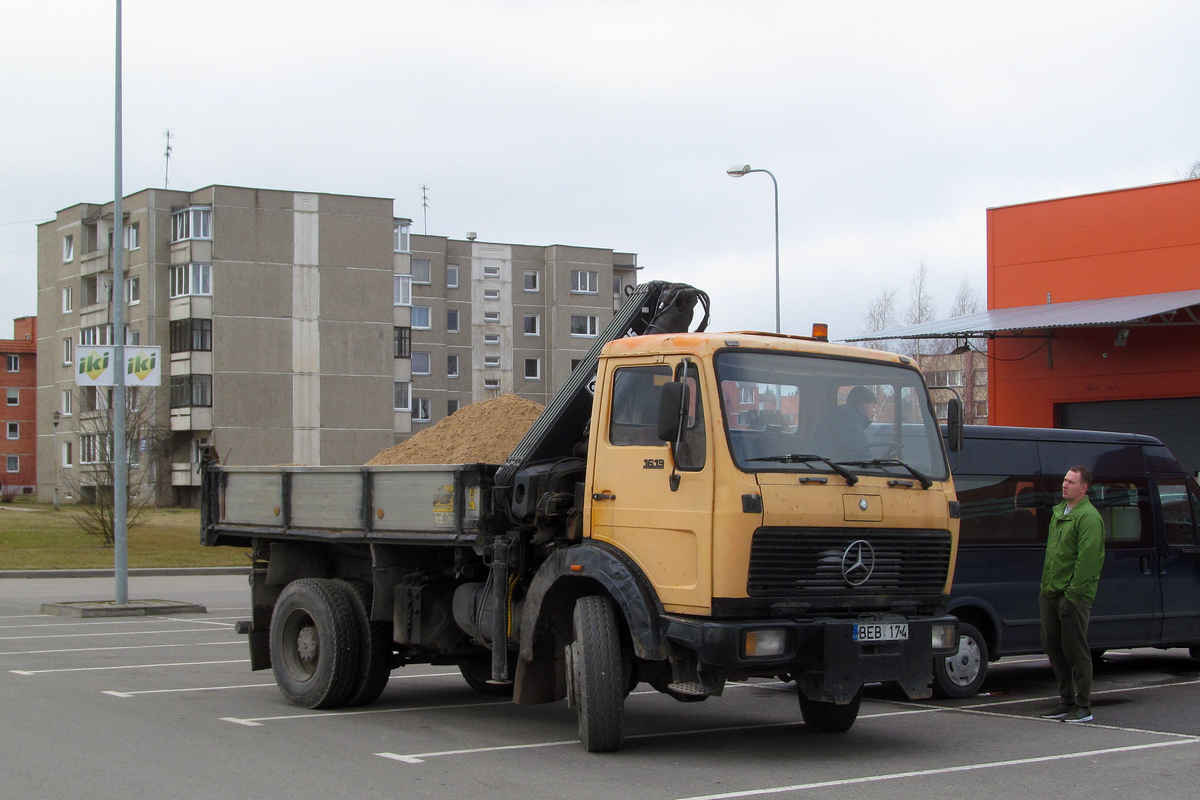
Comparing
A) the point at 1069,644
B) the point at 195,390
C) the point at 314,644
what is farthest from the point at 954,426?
the point at 195,390

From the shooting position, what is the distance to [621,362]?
325 inches

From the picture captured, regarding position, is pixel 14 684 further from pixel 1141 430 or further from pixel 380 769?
pixel 1141 430

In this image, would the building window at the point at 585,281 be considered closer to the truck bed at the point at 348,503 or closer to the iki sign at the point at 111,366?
the iki sign at the point at 111,366

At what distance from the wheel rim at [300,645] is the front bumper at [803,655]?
3615mm

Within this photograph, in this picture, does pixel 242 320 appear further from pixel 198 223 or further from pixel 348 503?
pixel 348 503

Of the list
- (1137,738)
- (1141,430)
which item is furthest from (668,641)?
(1141,430)

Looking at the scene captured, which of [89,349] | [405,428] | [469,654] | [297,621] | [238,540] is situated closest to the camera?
[469,654]

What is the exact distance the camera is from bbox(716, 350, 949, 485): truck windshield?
7.65 meters

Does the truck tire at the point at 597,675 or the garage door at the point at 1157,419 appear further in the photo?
the garage door at the point at 1157,419

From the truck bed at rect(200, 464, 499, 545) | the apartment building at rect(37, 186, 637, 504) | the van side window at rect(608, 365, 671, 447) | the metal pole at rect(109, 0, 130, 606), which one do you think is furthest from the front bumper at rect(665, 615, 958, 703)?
the apartment building at rect(37, 186, 637, 504)

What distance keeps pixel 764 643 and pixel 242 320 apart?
55.2m

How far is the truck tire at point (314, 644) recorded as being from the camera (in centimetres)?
962

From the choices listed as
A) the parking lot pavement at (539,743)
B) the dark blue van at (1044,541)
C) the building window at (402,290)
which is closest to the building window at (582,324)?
the building window at (402,290)

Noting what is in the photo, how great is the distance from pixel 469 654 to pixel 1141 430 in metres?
16.3
